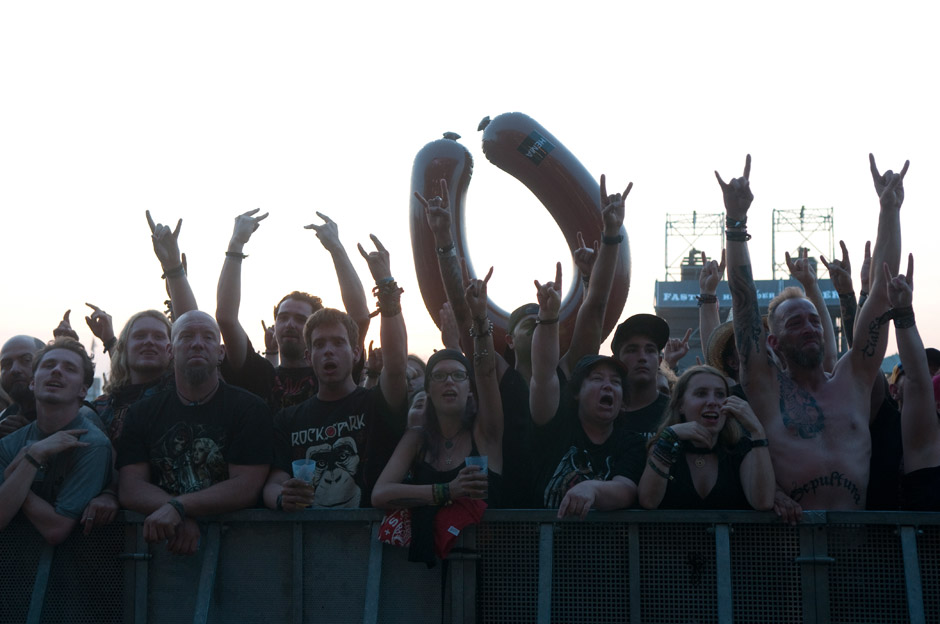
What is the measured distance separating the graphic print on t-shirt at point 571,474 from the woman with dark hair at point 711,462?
11.3 inches

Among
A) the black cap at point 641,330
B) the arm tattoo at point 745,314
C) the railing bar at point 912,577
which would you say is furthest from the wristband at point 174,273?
the railing bar at point 912,577

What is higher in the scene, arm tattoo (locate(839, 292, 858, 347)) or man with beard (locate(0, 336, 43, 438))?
arm tattoo (locate(839, 292, 858, 347))

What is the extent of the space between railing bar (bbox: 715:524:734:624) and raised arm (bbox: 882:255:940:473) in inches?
38.6

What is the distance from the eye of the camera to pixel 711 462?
384cm

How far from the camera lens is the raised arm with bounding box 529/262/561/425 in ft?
14.0

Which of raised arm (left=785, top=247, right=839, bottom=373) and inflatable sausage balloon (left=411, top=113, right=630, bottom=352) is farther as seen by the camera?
inflatable sausage balloon (left=411, top=113, right=630, bottom=352)

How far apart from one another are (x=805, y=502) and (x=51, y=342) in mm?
3673

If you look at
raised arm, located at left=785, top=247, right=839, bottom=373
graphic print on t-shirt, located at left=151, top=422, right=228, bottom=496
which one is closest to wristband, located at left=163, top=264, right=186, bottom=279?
graphic print on t-shirt, located at left=151, top=422, right=228, bottom=496

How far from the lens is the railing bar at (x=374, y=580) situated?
12.3ft

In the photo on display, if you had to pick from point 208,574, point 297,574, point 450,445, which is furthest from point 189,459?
point 450,445

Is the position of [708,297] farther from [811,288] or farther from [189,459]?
[189,459]

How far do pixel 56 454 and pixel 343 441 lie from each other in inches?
50.6

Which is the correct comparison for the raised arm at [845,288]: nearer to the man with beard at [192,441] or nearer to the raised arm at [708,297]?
the raised arm at [708,297]

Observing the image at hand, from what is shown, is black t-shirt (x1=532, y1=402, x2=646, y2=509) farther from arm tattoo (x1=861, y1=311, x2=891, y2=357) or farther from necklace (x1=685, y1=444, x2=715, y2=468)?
arm tattoo (x1=861, y1=311, x2=891, y2=357)
